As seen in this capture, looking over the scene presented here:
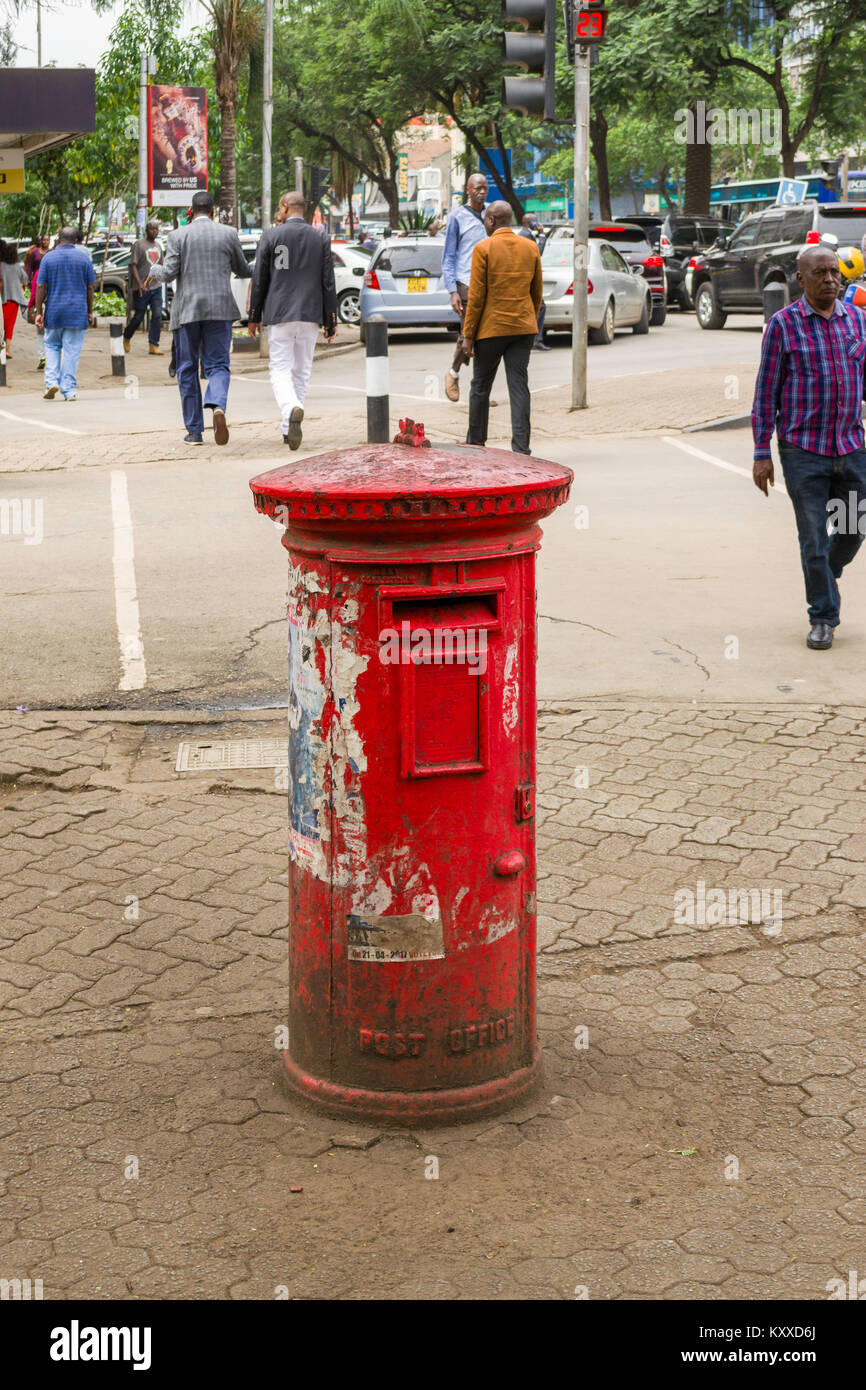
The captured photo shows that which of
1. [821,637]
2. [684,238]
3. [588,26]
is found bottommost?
[821,637]

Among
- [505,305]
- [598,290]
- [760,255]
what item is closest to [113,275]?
[598,290]

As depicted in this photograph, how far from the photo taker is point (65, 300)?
18188mm

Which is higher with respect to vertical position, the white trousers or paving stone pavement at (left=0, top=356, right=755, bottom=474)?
the white trousers

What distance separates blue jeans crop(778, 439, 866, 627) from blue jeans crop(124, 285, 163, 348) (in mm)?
20290

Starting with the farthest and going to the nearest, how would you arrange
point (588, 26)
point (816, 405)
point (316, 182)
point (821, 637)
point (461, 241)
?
point (316, 182), point (461, 241), point (588, 26), point (821, 637), point (816, 405)

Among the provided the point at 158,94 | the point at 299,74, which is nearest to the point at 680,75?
the point at 158,94

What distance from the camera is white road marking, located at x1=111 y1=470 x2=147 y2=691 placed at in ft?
23.7

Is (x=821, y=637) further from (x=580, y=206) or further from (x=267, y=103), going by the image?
(x=267, y=103)

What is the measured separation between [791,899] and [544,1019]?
105 cm

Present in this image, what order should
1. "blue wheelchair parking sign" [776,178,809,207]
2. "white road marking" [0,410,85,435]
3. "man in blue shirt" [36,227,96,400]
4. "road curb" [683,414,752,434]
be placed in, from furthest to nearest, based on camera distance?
"blue wheelchair parking sign" [776,178,809,207]
"man in blue shirt" [36,227,96,400]
"white road marking" [0,410,85,435]
"road curb" [683,414,752,434]

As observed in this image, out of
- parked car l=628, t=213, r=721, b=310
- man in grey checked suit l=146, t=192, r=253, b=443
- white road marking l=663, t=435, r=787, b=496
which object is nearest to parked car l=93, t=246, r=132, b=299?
parked car l=628, t=213, r=721, b=310

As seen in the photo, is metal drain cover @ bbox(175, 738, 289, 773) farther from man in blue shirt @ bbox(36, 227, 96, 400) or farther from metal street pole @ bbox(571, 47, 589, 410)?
man in blue shirt @ bbox(36, 227, 96, 400)

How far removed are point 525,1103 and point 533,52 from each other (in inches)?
431
